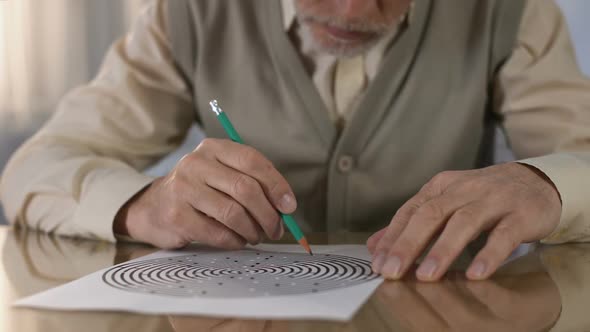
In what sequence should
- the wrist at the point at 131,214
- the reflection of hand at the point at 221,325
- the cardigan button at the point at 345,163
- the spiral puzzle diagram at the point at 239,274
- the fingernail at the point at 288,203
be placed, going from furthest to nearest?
the cardigan button at the point at 345,163 < the wrist at the point at 131,214 < the fingernail at the point at 288,203 < the spiral puzzle diagram at the point at 239,274 < the reflection of hand at the point at 221,325

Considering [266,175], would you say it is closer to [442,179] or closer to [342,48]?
[442,179]

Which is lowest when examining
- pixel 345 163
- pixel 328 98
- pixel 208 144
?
pixel 345 163

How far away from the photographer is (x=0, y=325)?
65 cm

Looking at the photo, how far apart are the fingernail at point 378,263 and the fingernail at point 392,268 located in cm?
1

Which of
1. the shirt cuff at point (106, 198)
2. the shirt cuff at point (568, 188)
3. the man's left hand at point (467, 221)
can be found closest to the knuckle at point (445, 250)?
the man's left hand at point (467, 221)

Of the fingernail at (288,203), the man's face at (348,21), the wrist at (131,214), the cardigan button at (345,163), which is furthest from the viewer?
the cardigan button at (345,163)

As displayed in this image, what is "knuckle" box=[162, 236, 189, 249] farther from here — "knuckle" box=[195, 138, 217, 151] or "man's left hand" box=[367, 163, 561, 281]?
"man's left hand" box=[367, 163, 561, 281]

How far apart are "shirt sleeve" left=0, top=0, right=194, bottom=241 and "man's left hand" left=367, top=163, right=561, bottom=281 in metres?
0.43

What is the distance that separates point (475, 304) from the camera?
694 millimetres

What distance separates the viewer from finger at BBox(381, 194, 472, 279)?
0.79 metres

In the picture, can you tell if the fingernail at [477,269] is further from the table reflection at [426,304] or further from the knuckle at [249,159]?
the knuckle at [249,159]

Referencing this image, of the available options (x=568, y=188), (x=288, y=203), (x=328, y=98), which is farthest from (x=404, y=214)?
(x=328, y=98)

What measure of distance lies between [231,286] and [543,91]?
84 centimetres

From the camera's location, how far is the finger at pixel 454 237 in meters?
0.78
